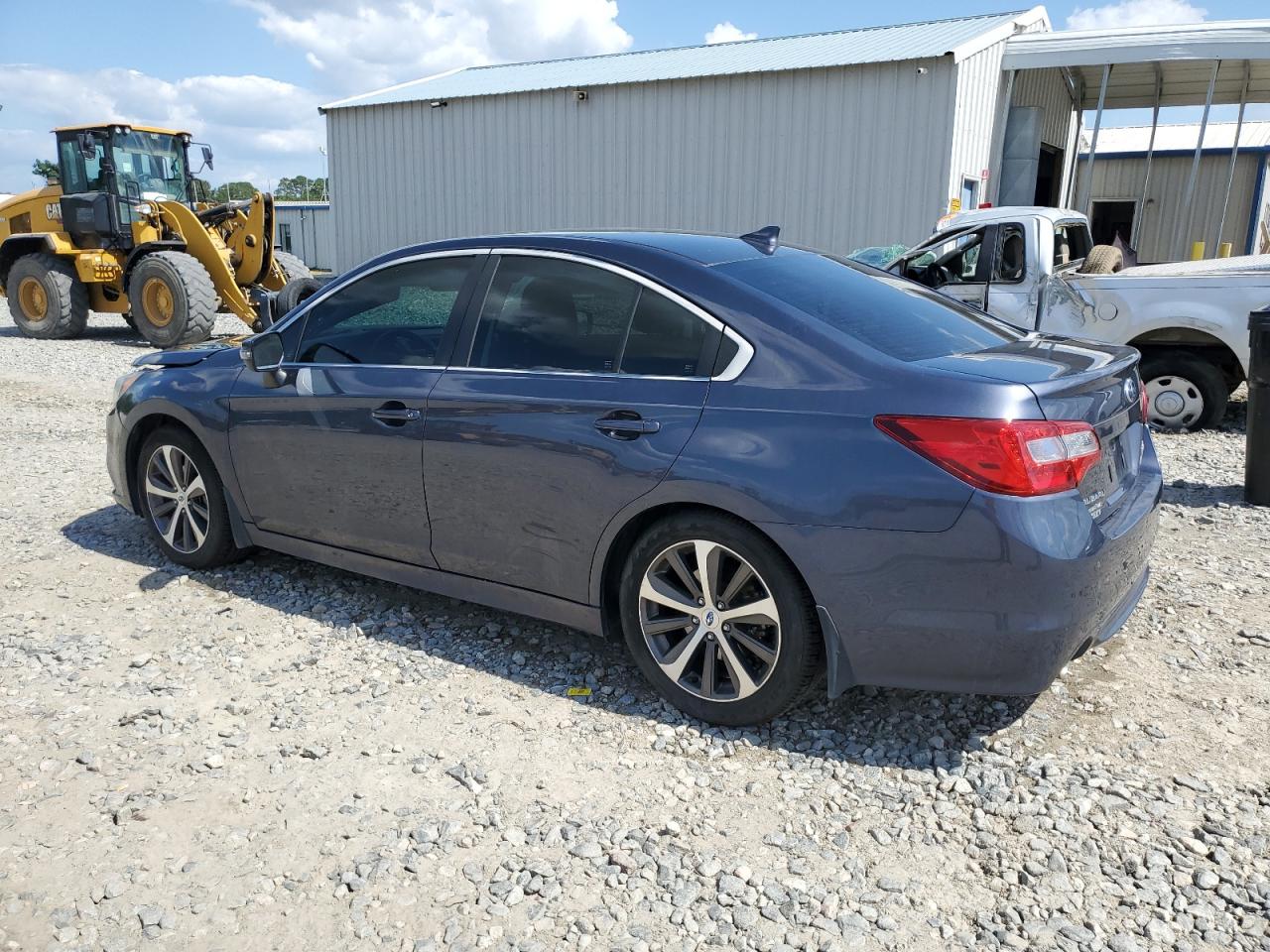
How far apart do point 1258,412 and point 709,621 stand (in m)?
4.44

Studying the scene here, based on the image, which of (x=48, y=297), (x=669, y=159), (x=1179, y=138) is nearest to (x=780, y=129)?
(x=669, y=159)

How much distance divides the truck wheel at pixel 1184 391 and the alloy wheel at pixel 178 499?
7.01 m

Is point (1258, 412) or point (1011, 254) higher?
point (1011, 254)

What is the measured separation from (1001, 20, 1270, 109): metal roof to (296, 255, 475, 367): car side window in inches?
517

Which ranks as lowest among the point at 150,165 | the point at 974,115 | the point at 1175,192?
the point at 150,165

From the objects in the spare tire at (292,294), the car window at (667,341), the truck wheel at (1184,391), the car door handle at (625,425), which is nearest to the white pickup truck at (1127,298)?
the truck wheel at (1184,391)

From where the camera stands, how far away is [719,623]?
10.5ft

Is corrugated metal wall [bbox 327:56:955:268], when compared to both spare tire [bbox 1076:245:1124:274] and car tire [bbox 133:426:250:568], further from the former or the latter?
car tire [bbox 133:426:250:568]

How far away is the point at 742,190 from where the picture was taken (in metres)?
15.7

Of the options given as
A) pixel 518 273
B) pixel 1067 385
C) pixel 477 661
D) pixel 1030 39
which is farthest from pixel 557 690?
pixel 1030 39

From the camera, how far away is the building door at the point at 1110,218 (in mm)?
25594

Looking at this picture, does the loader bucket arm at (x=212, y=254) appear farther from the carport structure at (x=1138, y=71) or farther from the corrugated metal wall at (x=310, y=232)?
the corrugated metal wall at (x=310, y=232)

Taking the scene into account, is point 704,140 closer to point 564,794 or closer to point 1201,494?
point 1201,494

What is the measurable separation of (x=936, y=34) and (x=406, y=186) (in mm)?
10121
